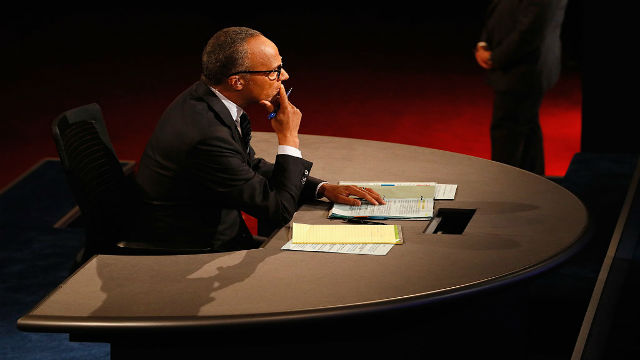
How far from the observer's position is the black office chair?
2891mm

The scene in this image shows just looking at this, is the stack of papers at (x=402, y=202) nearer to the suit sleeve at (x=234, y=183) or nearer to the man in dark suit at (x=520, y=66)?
the suit sleeve at (x=234, y=183)

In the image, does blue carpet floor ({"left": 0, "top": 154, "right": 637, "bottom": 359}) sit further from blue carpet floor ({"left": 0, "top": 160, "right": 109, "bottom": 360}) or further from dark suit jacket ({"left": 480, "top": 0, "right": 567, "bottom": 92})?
dark suit jacket ({"left": 480, "top": 0, "right": 567, "bottom": 92})

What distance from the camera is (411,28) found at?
36.6 ft

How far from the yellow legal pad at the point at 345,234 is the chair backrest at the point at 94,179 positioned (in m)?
0.70

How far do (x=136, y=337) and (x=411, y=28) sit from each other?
9.48 m

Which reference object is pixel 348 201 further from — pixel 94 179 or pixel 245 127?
pixel 94 179

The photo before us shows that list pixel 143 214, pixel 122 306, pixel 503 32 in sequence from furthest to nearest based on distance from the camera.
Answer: pixel 503 32 < pixel 143 214 < pixel 122 306

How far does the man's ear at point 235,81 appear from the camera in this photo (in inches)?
109

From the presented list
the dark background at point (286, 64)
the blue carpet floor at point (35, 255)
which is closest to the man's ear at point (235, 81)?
the blue carpet floor at point (35, 255)

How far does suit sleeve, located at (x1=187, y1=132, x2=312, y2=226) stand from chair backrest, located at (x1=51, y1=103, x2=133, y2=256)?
0.42 meters

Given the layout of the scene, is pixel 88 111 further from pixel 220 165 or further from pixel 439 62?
pixel 439 62

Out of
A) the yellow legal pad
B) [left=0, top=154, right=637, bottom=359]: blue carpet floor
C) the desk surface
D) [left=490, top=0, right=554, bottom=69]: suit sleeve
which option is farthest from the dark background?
the yellow legal pad

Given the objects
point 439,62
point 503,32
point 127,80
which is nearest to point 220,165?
point 503,32

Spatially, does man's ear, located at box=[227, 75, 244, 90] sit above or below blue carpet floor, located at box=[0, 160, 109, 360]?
above
